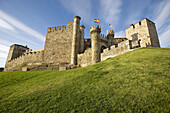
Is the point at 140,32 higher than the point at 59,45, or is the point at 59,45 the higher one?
the point at 140,32

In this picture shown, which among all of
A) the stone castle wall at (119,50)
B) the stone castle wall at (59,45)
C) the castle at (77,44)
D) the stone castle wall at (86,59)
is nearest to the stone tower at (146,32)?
the castle at (77,44)

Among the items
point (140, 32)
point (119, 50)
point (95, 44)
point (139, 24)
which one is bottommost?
point (119, 50)

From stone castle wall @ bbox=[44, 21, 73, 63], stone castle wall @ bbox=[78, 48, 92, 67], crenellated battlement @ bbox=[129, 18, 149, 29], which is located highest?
crenellated battlement @ bbox=[129, 18, 149, 29]

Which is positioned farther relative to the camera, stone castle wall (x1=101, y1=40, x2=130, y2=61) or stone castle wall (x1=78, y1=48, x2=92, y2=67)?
stone castle wall (x1=78, y1=48, x2=92, y2=67)

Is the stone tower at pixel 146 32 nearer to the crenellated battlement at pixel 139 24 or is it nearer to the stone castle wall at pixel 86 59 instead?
the crenellated battlement at pixel 139 24

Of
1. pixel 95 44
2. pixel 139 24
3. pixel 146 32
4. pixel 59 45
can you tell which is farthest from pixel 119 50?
pixel 59 45

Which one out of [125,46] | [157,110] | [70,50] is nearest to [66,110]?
[157,110]

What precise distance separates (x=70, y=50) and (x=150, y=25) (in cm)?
1934

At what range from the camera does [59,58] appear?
21875 mm

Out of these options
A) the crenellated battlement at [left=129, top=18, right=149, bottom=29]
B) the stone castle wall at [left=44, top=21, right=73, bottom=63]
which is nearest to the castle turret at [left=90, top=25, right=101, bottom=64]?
the stone castle wall at [left=44, top=21, right=73, bottom=63]

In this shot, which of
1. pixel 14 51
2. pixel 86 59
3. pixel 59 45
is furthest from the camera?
pixel 14 51

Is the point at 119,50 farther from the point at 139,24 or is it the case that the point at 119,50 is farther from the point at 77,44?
the point at 139,24

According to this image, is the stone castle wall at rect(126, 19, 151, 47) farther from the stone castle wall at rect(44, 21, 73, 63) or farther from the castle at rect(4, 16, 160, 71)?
the stone castle wall at rect(44, 21, 73, 63)

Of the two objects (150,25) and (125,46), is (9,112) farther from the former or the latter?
(150,25)
